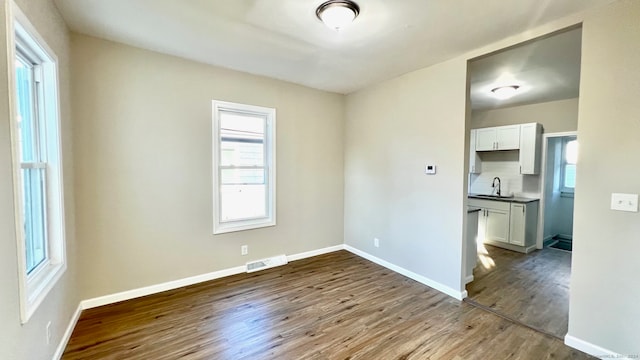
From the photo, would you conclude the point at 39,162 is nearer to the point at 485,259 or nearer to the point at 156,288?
the point at 156,288

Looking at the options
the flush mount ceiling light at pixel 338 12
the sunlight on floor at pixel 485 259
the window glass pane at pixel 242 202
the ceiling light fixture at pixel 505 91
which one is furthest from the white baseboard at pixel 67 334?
the ceiling light fixture at pixel 505 91

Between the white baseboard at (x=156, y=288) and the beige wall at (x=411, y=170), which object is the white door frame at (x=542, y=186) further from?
the white baseboard at (x=156, y=288)

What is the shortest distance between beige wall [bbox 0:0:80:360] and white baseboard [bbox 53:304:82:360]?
0.18 ft

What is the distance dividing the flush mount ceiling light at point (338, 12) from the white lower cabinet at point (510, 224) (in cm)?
443

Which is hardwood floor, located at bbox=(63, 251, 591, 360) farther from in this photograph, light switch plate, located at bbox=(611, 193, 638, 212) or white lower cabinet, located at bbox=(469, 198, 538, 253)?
white lower cabinet, located at bbox=(469, 198, 538, 253)

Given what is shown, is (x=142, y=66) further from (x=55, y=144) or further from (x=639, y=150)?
(x=639, y=150)

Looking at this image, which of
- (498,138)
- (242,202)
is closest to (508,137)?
(498,138)

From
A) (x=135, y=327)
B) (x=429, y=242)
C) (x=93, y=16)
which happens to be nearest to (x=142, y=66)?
(x=93, y=16)

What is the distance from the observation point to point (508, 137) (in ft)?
16.5

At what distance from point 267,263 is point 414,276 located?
79.2 inches

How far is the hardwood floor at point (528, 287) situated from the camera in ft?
8.62

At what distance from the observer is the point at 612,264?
201cm

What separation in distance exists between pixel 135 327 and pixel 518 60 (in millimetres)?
4781

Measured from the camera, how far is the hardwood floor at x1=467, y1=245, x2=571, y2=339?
2.63 metres
